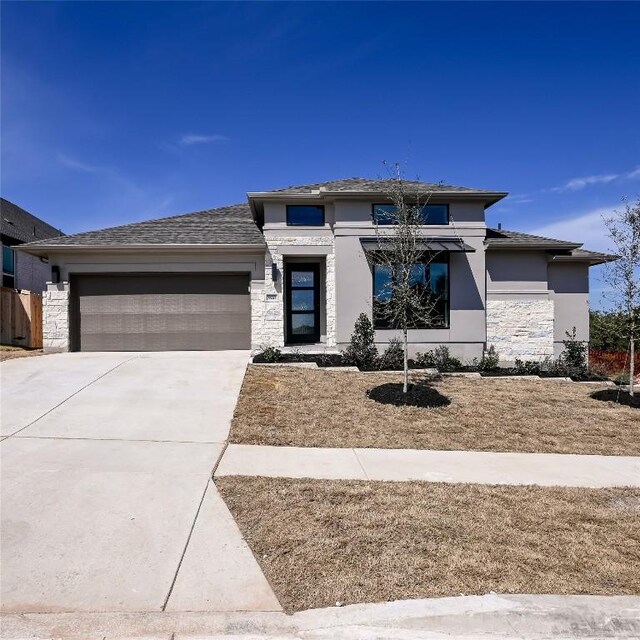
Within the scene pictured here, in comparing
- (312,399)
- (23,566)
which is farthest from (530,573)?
(312,399)

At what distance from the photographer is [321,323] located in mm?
14617

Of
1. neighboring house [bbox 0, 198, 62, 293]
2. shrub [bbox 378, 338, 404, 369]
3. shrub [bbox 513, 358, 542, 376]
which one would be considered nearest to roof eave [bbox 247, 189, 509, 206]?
shrub [bbox 378, 338, 404, 369]

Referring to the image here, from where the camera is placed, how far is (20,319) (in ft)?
52.0

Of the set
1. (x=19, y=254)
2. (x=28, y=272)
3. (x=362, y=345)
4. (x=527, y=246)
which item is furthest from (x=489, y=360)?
(x=19, y=254)

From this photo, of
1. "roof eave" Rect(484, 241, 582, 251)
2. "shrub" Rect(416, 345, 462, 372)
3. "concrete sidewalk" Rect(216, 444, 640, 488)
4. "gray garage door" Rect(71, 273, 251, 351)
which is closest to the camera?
"concrete sidewalk" Rect(216, 444, 640, 488)

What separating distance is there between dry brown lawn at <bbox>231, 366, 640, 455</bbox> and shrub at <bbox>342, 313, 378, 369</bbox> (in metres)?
1.66

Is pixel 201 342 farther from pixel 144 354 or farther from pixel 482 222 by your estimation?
pixel 482 222

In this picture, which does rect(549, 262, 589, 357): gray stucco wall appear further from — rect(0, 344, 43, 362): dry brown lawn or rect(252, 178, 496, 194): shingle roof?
rect(0, 344, 43, 362): dry brown lawn

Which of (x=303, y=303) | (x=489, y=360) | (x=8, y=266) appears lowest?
(x=489, y=360)

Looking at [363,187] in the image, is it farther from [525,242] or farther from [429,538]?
[429,538]

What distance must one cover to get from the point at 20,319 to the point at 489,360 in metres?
15.9

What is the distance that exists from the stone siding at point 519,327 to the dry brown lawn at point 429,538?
949 cm

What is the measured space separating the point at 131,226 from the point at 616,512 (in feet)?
47.6

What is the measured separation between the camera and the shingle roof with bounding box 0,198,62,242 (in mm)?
19630
